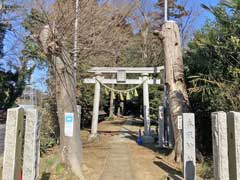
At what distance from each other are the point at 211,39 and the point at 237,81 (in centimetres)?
127

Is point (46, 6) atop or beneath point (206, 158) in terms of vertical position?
atop

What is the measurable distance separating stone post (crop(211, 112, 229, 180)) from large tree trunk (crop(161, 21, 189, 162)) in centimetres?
454

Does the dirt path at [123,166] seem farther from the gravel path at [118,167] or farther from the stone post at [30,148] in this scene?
the stone post at [30,148]

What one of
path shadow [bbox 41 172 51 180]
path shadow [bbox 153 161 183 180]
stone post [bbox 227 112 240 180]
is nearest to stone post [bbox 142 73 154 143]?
path shadow [bbox 153 161 183 180]

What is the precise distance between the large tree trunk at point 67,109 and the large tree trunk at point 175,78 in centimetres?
300

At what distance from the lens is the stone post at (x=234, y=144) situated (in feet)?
11.0

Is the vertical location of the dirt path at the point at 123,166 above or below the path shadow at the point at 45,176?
below

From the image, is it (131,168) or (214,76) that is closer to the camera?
(214,76)

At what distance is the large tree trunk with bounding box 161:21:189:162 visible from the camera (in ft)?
27.3

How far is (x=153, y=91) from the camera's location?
798 inches

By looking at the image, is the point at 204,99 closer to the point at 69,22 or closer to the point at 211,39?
the point at 211,39

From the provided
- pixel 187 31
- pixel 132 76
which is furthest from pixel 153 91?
pixel 187 31

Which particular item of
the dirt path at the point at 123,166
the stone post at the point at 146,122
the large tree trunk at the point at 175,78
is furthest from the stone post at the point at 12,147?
the stone post at the point at 146,122

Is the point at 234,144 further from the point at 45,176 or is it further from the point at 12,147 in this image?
the point at 45,176
